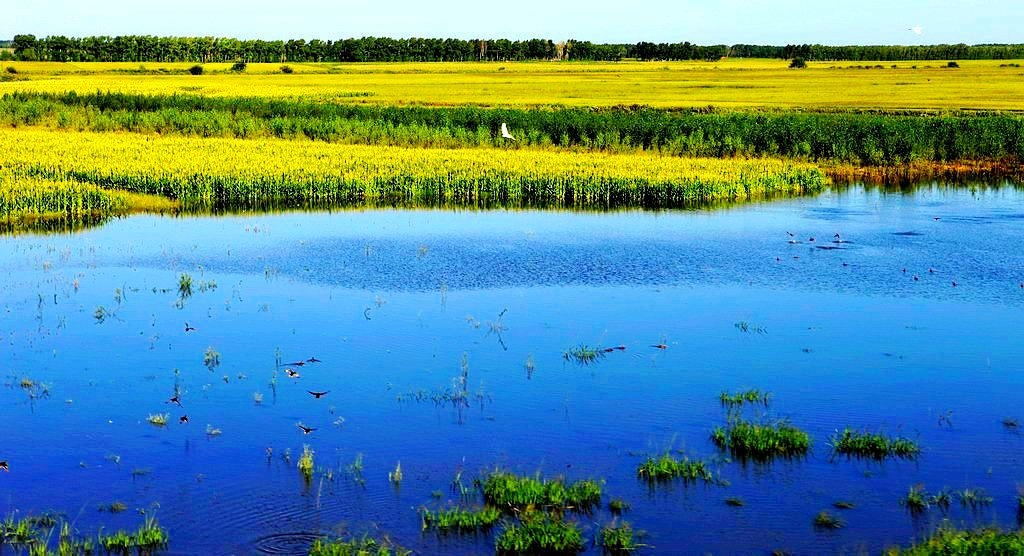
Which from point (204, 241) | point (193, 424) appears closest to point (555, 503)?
point (193, 424)

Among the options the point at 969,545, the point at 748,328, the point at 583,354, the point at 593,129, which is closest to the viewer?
the point at 969,545

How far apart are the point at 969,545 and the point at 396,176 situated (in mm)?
31863

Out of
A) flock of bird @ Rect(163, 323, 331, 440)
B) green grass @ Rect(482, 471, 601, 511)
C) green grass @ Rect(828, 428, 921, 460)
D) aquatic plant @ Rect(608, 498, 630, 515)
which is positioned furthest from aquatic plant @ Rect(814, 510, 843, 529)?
flock of bird @ Rect(163, 323, 331, 440)

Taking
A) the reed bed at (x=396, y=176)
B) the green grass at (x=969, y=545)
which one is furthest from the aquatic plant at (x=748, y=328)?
the reed bed at (x=396, y=176)

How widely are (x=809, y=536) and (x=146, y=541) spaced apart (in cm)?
577

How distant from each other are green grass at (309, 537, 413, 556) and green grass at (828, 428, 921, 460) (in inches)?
205

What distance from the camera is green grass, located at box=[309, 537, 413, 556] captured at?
31.4 ft

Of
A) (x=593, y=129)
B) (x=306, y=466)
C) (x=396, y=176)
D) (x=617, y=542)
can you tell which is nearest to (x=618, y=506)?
(x=617, y=542)

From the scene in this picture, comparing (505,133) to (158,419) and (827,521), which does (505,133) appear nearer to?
(158,419)

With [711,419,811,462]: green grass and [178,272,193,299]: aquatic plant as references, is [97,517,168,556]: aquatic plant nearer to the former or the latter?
[711,419,811,462]: green grass

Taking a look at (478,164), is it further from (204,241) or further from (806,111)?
(806,111)

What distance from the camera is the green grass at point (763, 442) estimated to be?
40.6 ft

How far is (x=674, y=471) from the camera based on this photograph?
11688 millimetres

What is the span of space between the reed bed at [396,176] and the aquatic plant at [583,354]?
64.4ft
